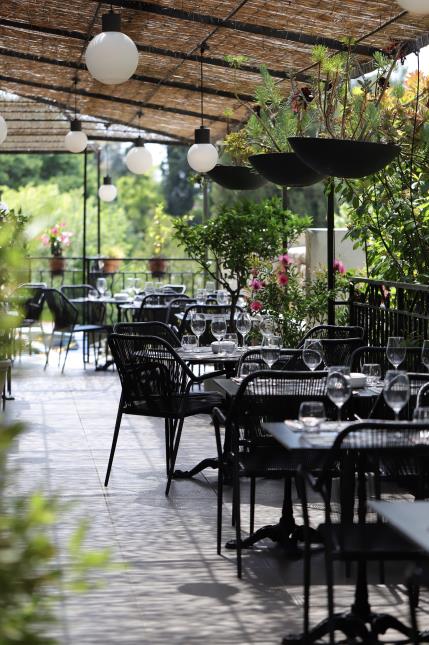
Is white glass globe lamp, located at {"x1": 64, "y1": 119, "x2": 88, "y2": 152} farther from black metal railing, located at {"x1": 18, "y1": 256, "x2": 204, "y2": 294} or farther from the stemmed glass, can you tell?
the stemmed glass

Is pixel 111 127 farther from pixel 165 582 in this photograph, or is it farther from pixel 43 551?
pixel 43 551

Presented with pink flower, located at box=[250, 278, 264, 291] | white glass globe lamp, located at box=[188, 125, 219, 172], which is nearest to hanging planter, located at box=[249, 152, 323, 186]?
pink flower, located at box=[250, 278, 264, 291]

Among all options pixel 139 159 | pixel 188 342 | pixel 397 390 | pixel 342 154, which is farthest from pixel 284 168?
pixel 139 159

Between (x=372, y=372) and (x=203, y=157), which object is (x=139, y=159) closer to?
(x=203, y=157)

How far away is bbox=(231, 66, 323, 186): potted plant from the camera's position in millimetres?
5098

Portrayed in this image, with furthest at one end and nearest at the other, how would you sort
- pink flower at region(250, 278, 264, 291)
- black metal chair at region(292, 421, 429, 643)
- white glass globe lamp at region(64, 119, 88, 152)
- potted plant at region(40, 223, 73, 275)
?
potted plant at region(40, 223, 73, 275), white glass globe lamp at region(64, 119, 88, 152), pink flower at region(250, 278, 264, 291), black metal chair at region(292, 421, 429, 643)

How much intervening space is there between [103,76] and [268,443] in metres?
2.35

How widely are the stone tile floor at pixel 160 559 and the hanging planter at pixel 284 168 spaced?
4.64 feet

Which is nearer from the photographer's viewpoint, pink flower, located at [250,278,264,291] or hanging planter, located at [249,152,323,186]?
hanging planter, located at [249,152,323,186]

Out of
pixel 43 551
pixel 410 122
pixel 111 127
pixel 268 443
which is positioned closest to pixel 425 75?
pixel 410 122

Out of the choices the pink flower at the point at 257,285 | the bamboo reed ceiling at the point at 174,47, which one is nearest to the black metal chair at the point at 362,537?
the bamboo reed ceiling at the point at 174,47

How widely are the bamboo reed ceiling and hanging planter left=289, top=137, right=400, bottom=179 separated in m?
1.81

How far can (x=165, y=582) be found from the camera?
4141 millimetres

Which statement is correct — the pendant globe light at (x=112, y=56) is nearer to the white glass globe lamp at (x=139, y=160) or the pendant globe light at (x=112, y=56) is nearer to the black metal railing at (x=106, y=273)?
the black metal railing at (x=106, y=273)
